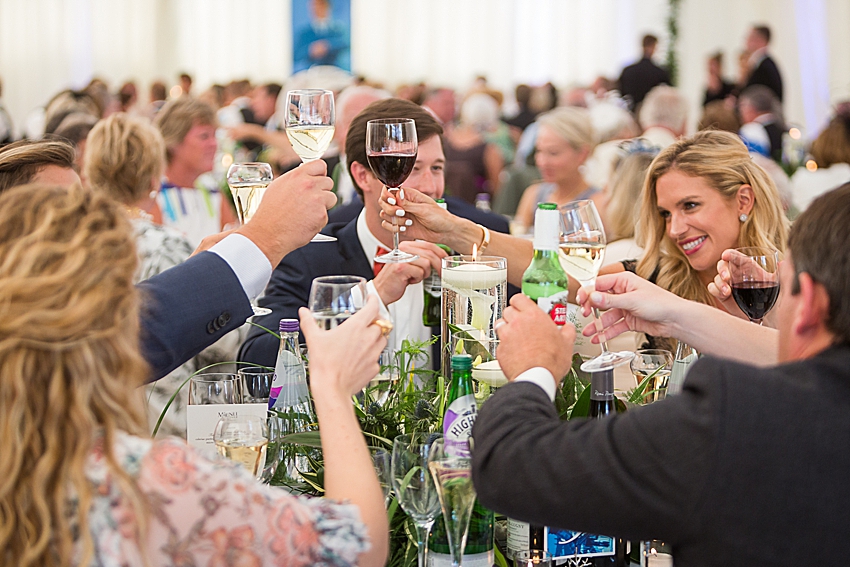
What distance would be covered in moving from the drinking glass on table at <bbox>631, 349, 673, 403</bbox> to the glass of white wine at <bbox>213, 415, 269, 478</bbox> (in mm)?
756

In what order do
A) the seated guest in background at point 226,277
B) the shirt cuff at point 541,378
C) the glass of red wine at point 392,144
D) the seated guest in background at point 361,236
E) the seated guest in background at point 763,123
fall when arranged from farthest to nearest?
1. the seated guest in background at point 763,123
2. the seated guest in background at point 361,236
3. the glass of red wine at point 392,144
4. the seated guest in background at point 226,277
5. the shirt cuff at point 541,378

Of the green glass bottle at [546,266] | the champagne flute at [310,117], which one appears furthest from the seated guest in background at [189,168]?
the green glass bottle at [546,266]

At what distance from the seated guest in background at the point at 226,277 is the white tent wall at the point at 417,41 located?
32.8 ft

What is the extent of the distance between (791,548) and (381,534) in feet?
1.61

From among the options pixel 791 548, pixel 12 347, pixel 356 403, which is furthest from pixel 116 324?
pixel 791 548

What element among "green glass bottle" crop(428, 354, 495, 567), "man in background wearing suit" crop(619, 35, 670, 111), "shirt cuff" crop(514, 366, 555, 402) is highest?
"man in background wearing suit" crop(619, 35, 670, 111)

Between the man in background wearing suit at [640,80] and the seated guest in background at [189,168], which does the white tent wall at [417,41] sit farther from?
the seated guest in background at [189,168]

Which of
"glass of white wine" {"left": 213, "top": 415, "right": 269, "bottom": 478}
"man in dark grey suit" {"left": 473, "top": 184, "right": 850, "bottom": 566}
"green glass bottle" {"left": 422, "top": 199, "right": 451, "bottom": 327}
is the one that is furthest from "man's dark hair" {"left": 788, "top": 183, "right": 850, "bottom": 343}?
"green glass bottle" {"left": 422, "top": 199, "right": 451, "bottom": 327}

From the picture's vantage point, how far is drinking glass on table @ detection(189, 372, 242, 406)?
1.64 m

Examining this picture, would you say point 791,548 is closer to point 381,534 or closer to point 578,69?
point 381,534

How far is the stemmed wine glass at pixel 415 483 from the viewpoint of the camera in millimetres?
1276

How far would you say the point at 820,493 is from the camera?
1.00 m

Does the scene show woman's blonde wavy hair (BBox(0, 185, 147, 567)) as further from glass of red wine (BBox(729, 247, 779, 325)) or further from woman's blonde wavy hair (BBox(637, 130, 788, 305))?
woman's blonde wavy hair (BBox(637, 130, 788, 305))

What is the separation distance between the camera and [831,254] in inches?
42.1
